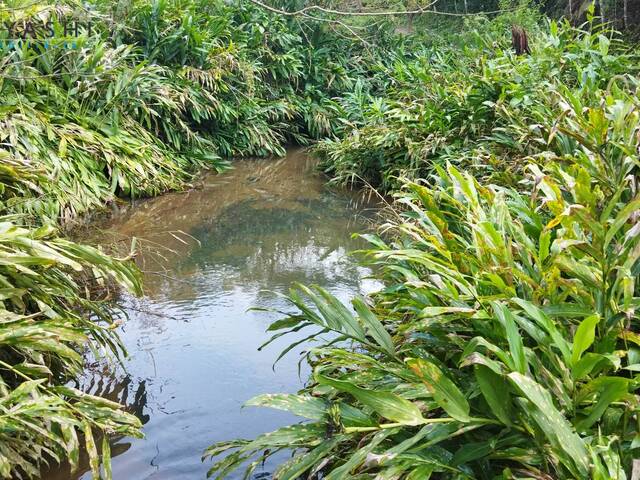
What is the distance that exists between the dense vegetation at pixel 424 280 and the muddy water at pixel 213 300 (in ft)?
0.72

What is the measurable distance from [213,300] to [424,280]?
186 centimetres

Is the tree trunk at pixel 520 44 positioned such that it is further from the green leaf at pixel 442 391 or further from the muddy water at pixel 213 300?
the green leaf at pixel 442 391

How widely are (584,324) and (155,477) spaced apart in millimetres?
1613

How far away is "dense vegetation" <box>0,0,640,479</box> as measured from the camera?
171 cm

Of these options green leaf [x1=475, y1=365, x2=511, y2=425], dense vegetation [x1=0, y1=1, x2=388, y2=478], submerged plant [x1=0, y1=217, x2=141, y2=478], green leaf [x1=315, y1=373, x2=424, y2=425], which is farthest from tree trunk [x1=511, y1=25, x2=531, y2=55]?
green leaf [x1=315, y1=373, x2=424, y2=425]

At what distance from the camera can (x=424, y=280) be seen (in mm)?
2652

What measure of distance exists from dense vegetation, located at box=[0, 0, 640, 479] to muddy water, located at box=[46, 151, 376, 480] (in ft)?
0.72

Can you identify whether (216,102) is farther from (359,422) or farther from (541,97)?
(359,422)

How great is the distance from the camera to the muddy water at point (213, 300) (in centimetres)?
275

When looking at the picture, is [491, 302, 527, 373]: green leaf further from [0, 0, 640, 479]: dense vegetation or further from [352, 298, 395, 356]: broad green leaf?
[352, 298, 395, 356]: broad green leaf

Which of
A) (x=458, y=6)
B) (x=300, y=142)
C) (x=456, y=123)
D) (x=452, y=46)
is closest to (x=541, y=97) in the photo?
(x=456, y=123)

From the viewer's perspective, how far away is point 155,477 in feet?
7.95

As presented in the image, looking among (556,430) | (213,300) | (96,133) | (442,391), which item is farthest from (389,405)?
(96,133)

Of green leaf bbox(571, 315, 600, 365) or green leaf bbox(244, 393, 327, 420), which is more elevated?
green leaf bbox(571, 315, 600, 365)
